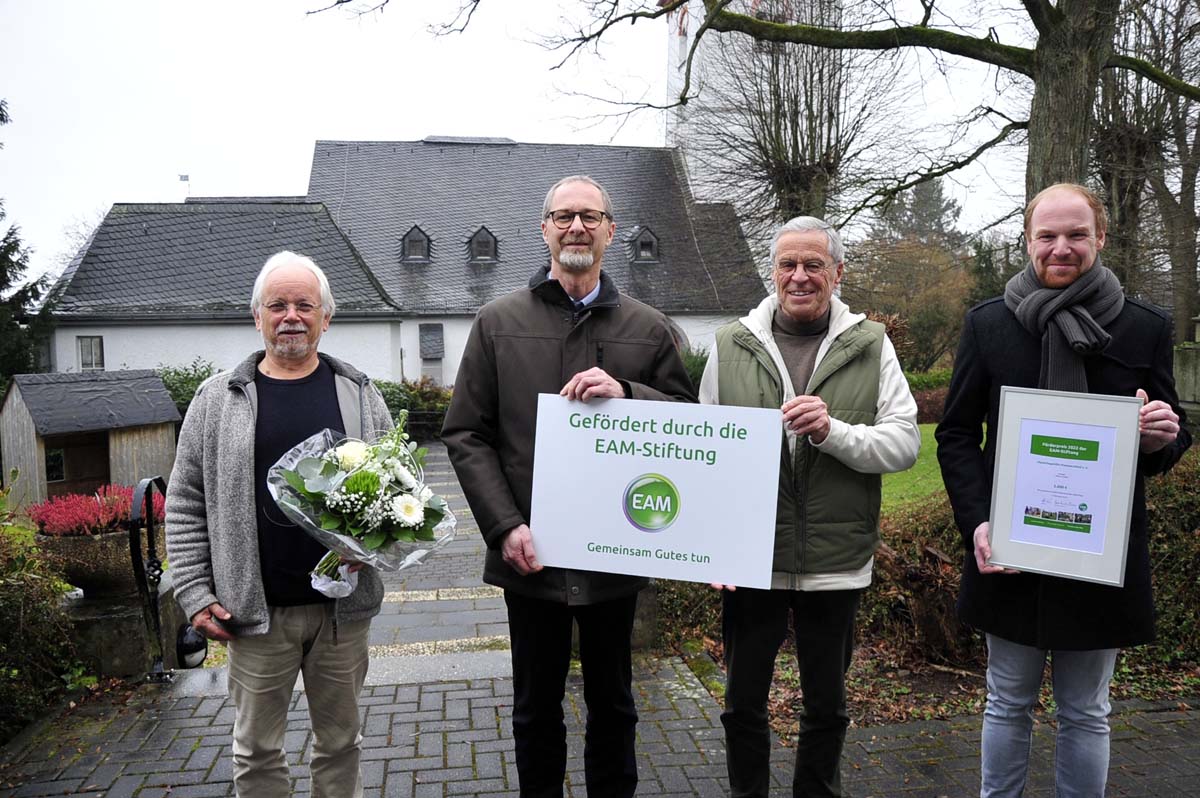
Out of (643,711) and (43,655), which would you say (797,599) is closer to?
(643,711)

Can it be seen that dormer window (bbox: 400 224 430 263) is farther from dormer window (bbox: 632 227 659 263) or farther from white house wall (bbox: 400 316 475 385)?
dormer window (bbox: 632 227 659 263)

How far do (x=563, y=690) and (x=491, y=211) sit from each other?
112ft

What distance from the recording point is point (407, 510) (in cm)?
273

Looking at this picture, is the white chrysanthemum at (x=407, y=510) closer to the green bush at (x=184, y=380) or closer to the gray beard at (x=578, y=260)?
the gray beard at (x=578, y=260)

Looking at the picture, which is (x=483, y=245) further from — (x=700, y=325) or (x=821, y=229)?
(x=821, y=229)

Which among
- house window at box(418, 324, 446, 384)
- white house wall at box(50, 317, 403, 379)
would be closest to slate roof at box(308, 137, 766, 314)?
house window at box(418, 324, 446, 384)

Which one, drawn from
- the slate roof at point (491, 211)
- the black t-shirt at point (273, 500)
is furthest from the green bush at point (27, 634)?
the slate roof at point (491, 211)

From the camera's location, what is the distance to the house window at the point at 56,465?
9.83 metres

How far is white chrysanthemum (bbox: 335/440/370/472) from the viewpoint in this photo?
272 centimetres

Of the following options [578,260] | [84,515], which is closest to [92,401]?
Result: [84,515]

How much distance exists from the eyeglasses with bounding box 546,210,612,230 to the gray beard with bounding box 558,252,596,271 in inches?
3.6

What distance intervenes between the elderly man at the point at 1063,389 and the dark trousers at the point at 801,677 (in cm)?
45

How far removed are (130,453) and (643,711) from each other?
7.58 m

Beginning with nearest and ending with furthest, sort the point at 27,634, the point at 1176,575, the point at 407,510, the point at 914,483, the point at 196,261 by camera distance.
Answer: the point at 407,510 → the point at 27,634 → the point at 1176,575 → the point at 914,483 → the point at 196,261
